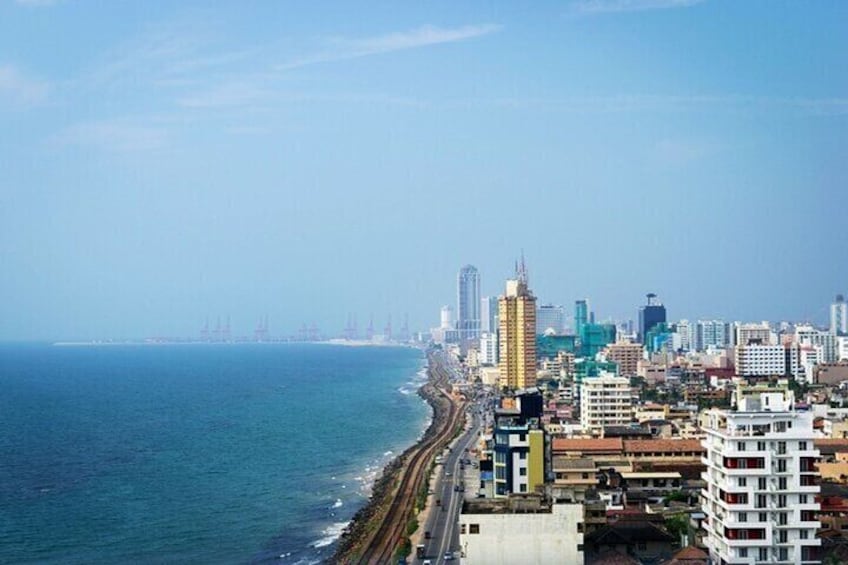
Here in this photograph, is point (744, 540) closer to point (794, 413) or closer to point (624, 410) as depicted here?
point (794, 413)

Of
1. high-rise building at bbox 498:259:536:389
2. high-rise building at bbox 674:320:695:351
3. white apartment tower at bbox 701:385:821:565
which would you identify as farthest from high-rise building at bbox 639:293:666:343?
white apartment tower at bbox 701:385:821:565

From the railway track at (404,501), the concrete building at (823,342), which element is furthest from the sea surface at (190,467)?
the concrete building at (823,342)

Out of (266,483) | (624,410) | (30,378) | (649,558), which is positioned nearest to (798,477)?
(649,558)

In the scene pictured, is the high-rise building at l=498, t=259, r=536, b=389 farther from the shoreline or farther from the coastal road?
the coastal road

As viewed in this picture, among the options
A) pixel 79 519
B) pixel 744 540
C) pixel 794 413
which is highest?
pixel 794 413

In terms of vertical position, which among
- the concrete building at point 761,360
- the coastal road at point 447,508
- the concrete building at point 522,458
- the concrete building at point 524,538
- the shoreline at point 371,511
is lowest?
the shoreline at point 371,511

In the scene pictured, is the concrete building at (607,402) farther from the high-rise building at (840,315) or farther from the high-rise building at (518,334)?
the high-rise building at (840,315)
